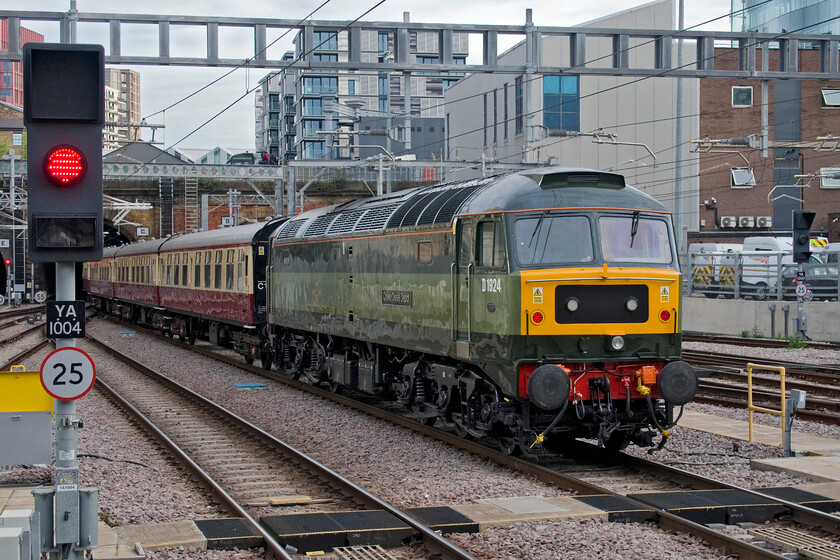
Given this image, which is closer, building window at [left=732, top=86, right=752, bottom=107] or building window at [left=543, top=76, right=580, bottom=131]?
building window at [left=732, top=86, right=752, bottom=107]

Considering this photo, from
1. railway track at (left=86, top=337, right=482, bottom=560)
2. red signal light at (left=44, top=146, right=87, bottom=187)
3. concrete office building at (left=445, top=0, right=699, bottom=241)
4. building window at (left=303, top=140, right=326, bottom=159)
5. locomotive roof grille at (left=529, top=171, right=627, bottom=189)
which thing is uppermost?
building window at (left=303, top=140, right=326, bottom=159)

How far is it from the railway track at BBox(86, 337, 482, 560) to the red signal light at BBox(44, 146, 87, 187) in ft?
10.5

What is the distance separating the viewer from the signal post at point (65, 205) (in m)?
6.84

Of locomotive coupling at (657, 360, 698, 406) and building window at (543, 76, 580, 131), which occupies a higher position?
building window at (543, 76, 580, 131)

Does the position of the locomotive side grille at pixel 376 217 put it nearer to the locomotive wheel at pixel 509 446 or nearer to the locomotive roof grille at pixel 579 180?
the locomotive roof grille at pixel 579 180

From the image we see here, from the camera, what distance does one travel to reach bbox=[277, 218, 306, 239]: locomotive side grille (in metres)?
20.5

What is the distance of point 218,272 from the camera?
2736 centimetres

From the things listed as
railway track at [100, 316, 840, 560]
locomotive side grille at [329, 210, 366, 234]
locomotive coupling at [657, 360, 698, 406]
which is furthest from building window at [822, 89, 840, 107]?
locomotive coupling at [657, 360, 698, 406]

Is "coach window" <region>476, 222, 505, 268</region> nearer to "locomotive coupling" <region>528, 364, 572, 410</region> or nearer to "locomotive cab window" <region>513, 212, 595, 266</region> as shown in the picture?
"locomotive cab window" <region>513, 212, 595, 266</region>

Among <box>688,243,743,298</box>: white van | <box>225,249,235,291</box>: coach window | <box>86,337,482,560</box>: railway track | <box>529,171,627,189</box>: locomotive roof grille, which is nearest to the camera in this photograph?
<box>86,337,482,560</box>: railway track

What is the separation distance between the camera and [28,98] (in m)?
6.87

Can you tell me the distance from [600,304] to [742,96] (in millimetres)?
50095

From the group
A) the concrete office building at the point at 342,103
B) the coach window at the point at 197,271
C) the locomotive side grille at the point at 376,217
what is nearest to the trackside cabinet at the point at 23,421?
the locomotive side grille at the point at 376,217

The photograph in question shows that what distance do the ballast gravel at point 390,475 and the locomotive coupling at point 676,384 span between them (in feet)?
2.99
